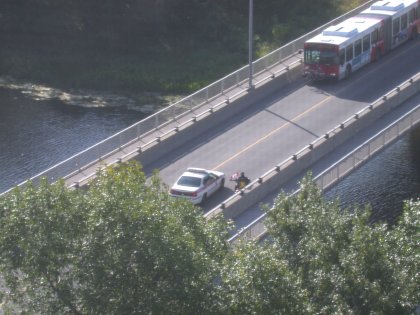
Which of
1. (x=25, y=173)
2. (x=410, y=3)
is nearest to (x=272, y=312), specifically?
(x=25, y=173)

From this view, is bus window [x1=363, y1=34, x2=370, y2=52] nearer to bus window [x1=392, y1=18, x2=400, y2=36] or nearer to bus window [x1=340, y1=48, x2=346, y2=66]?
bus window [x1=340, y1=48, x2=346, y2=66]

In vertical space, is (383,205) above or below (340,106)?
below

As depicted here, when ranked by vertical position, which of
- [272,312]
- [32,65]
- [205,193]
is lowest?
[32,65]

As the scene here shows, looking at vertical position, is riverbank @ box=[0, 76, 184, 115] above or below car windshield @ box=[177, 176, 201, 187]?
below

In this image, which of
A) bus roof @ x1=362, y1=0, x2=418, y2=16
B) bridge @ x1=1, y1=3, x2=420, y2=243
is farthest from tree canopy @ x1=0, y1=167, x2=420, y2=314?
bus roof @ x1=362, y1=0, x2=418, y2=16

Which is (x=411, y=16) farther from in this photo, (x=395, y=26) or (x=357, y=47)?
(x=357, y=47)

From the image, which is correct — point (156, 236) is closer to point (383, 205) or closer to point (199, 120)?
point (199, 120)

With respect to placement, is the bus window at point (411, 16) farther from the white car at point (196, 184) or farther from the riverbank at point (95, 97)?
the white car at point (196, 184)
